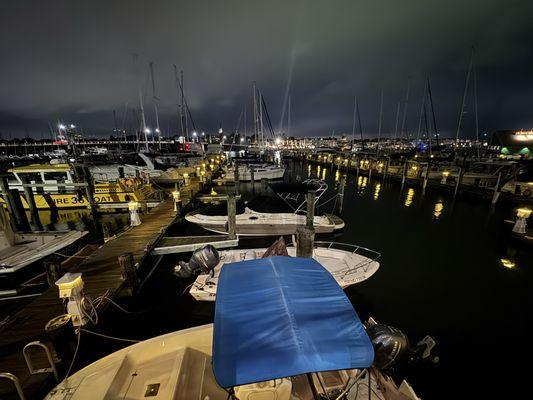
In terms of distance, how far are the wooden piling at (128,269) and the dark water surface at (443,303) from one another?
115cm

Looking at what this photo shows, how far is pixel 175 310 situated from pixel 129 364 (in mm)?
4712

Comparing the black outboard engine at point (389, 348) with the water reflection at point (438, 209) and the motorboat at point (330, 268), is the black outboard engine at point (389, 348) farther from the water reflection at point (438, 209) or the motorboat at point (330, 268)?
the water reflection at point (438, 209)

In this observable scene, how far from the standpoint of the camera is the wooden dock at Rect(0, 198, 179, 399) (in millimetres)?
4463

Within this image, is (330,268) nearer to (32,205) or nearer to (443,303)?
(443,303)

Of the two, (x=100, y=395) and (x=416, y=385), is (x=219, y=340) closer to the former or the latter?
(x=100, y=395)

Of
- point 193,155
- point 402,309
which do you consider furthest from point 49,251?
point 193,155

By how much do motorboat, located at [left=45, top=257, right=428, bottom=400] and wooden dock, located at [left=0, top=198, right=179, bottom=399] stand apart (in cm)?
173

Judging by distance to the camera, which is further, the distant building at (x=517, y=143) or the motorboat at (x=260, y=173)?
the distant building at (x=517, y=143)

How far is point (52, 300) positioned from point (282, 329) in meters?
7.62

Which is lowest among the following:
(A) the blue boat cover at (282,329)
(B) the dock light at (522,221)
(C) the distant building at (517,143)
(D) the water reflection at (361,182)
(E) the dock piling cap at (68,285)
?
(D) the water reflection at (361,182)

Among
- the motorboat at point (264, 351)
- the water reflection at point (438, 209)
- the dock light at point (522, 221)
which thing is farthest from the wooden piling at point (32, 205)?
the dock light at point (522, 221)

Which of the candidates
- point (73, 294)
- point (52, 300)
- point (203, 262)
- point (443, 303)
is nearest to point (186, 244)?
point (203, 262)

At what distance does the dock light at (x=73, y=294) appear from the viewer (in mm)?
5356

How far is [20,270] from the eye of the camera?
8859 millimetres
